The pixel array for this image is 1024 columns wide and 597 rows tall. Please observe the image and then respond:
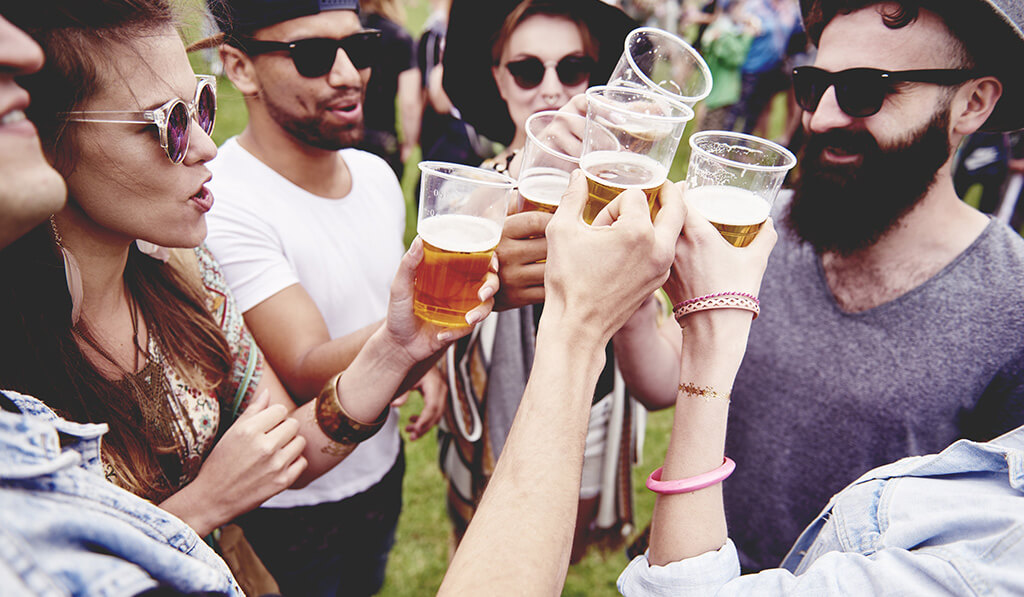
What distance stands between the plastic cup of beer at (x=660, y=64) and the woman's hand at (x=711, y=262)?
20.0 inches

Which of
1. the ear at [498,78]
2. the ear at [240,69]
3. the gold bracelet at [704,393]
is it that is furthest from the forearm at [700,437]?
the ear at [240,69]

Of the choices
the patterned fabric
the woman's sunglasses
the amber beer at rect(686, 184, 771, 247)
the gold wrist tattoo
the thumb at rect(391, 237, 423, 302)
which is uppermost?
the woman's sunglasses

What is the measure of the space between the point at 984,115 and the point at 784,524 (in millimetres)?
1696

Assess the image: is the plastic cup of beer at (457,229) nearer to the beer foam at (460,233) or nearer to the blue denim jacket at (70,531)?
the beer foam at (460,233)

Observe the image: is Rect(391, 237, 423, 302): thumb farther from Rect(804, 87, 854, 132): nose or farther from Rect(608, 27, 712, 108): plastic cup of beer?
Rect(804, 87, 854, 132): nose

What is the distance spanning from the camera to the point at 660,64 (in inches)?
74.8

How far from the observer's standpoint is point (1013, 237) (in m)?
2.00

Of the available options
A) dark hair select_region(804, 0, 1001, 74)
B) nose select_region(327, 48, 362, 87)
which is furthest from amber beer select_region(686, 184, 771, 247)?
nose select_region(327, 48, 362, 87)

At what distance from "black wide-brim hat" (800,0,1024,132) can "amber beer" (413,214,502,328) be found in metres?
1.67

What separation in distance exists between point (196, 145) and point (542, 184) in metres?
1.03

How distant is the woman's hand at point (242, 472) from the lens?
1.59 m

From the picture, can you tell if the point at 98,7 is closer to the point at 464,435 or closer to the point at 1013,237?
the point at 464,435

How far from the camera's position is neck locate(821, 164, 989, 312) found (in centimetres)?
203

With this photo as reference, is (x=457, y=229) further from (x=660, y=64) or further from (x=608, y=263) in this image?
(x=660, y=64)
